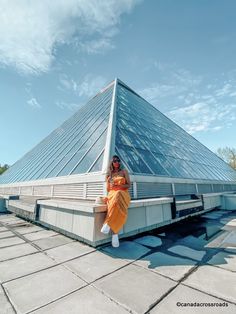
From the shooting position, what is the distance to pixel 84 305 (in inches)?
84.7

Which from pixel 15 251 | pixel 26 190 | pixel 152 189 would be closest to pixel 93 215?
pixel 15 251

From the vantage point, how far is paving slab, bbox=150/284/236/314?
6.57 ft

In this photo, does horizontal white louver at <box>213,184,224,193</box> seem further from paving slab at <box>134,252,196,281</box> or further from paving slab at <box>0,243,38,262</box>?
paving slab at <box>0,243,38,262</box>

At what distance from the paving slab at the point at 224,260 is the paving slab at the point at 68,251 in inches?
98.7

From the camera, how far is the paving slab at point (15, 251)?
382 centimetres

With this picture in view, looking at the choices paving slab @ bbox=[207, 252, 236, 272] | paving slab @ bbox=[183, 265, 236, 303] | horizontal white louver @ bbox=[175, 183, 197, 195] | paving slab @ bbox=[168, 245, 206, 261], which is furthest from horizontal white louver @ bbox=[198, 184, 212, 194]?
paving slab @ bbox=[183, 265, 236, 303]

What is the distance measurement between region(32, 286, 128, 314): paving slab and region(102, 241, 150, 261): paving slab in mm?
1385

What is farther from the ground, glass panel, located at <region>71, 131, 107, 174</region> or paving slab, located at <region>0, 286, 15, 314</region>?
glass panel, located at <region>71, 131, 107, 174</region>

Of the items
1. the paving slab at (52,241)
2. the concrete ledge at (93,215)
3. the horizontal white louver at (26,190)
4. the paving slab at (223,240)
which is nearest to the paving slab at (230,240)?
the paving slab at (223,240)

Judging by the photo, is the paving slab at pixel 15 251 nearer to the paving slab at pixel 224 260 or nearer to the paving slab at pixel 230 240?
the paving slab at pixel 224 260

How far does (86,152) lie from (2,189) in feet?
48.0

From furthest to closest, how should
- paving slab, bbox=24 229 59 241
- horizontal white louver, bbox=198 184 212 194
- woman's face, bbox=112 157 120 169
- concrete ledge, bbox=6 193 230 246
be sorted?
1. horizontal white louver, bbox=198 184 212 194
2. paving slab, bbox=24 229 59 241
3. woman's face, bbox=112 157 120 169
4. concrete ledge, bbox=6 193 230 246

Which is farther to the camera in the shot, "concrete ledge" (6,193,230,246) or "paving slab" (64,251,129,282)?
"concrete ledge" (6,193,230,246)

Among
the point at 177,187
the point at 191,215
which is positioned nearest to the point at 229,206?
the point at 191,215
